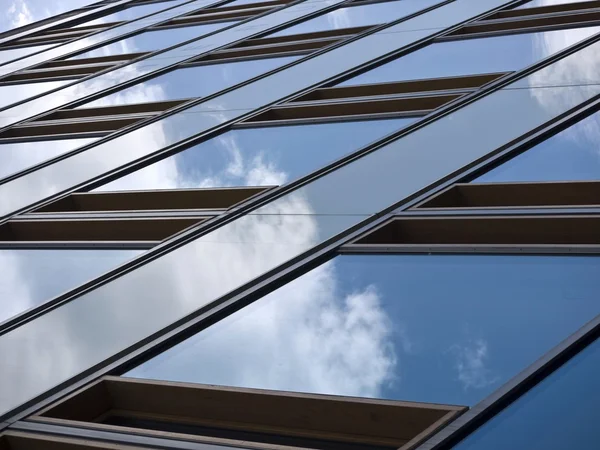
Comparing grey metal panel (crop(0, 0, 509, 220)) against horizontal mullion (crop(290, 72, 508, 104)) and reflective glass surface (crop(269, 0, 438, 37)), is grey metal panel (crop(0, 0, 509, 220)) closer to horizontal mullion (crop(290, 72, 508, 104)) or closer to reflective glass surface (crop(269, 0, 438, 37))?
horizontal mullion (crop(290, 72, 508, 104))

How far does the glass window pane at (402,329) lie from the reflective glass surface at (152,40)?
29.8ft

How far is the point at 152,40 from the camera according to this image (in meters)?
14.4

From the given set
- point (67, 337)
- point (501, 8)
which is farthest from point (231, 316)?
point (501, 8)

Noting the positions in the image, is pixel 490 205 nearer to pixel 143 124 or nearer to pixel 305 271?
pixel 305 271

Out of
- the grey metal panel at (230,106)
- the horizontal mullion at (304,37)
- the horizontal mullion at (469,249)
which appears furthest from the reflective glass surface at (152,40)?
the horizontal mullion at (469,249)

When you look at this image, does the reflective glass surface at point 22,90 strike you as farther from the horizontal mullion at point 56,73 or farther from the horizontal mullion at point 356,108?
the horizontal mullion at point 356,108

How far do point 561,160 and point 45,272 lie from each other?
3.56m

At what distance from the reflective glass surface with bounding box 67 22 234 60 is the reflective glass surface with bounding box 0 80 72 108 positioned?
4.33 ft

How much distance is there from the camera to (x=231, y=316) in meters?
5.29

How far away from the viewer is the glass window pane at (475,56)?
8.57m

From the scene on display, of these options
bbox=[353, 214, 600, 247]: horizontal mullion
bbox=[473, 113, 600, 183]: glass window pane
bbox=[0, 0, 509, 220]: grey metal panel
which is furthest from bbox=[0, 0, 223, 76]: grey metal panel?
bbox=[353, 214, 600, 247]: horizontal mullion

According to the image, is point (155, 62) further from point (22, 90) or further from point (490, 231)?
point (490, 231)

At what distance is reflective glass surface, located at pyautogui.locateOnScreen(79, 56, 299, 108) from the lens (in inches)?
411

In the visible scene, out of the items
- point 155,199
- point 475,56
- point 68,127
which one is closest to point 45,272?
point 155,199
